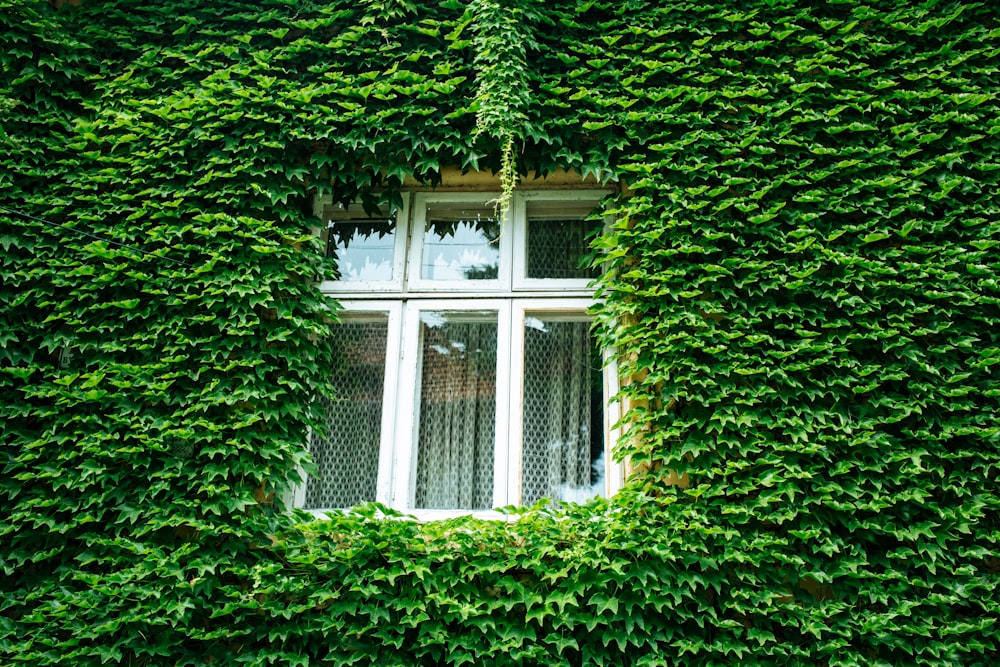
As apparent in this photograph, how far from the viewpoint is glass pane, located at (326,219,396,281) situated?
13.7 ft

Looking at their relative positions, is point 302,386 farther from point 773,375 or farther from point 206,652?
point 773,375

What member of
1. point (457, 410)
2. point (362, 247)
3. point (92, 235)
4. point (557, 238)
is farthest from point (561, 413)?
point (92, 235)

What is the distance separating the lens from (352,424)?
3932 millimetres

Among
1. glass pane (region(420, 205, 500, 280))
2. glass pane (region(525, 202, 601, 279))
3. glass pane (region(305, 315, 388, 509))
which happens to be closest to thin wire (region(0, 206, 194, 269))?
glass pane (region(305, 315, 388, 509))

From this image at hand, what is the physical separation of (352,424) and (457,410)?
618 millimetres

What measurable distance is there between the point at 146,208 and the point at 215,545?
6.24 feet

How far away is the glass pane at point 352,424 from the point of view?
384cm

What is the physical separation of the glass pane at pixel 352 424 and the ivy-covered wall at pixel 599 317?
243mm

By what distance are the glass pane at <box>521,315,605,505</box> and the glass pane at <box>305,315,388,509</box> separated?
87 cm

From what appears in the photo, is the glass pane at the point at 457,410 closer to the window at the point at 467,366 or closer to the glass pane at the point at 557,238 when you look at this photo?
the window at the point at 467,366

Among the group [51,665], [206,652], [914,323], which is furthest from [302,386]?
[914,323]

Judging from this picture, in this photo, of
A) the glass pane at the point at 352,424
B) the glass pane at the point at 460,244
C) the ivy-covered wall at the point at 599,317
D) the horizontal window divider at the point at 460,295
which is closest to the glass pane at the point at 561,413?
the horizontal window divider at the point at 460,295

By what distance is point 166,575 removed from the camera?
323cm

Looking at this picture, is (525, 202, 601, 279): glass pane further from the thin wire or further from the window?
the thin wire
